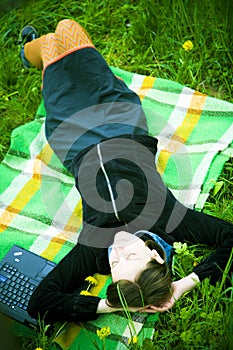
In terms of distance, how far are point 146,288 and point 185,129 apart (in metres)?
1.15

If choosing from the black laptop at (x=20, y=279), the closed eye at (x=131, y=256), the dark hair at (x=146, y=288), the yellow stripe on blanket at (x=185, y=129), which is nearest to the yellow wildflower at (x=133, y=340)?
the dark hair at (x=146, y=288)

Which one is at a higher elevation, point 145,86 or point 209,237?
point 145,86

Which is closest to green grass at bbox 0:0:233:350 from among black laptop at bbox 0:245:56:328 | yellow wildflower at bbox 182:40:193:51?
yellow wildflower at bbox 182:40:193:51

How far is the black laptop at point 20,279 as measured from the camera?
293 cm

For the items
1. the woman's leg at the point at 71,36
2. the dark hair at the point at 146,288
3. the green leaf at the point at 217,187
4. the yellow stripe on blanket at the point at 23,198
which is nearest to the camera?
the dark hair at the point at 146,288

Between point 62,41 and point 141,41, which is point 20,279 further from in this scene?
point 141,41

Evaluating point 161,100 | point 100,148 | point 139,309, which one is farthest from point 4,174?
point 139,309

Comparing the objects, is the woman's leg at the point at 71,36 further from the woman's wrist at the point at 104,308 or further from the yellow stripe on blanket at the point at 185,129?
the woman's wrist at the point at 104,308

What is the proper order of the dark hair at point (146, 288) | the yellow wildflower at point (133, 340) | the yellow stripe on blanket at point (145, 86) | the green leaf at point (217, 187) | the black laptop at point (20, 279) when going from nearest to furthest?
the yellow wildflower at point (133, 340), the dark hair at point (146, 288), the black laptop at point (20, 279), the green leaf at point (217, 187), the yellow stripe on blanket at point (145, 86)

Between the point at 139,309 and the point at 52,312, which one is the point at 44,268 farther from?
the point at 139,309

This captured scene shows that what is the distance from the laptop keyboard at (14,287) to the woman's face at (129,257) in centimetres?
42

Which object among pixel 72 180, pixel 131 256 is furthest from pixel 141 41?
pixel 131 256

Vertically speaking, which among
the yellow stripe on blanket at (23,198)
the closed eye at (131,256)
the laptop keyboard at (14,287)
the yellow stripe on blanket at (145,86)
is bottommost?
the laptop keyboard at (14,287)

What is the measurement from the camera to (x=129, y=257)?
2.82 metres
